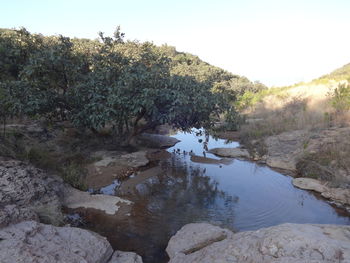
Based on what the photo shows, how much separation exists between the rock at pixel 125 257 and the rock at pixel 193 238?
556 mm

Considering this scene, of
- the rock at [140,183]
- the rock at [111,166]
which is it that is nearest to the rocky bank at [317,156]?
the rock at [140,183]

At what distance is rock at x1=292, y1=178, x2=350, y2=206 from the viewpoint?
23.5ft

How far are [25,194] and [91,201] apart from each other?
1411mm

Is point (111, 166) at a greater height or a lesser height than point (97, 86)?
lesser

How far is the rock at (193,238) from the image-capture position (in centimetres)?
465

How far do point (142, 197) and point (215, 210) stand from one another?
1.84m

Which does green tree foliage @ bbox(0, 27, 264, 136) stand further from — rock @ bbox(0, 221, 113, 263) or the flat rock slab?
rock @ bbox(0, 221, 113, 263)

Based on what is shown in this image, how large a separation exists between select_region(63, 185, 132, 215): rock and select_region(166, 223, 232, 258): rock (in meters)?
1.73

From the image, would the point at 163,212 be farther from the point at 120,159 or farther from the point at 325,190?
the point at 325,190

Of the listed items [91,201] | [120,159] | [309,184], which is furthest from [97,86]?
[309,184]

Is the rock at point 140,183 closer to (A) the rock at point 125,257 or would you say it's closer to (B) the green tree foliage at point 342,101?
(A) the rock at point 125,257

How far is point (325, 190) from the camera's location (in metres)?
7.65

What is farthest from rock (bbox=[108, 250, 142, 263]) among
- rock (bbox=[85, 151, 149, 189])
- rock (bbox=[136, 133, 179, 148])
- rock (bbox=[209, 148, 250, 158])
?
rock (bbox=[136, 133, 179, 148])

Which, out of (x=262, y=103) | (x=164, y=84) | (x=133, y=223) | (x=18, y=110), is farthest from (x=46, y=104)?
(x=262, y=103)
